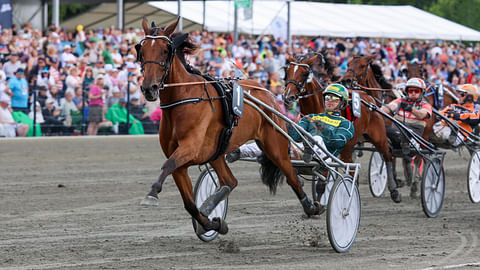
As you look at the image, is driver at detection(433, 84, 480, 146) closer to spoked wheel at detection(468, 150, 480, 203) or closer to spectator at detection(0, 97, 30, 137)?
spoked wheel at detection(468, 150, 480, 203)

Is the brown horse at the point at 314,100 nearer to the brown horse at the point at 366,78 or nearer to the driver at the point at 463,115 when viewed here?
the brown horse at the point at 366,78

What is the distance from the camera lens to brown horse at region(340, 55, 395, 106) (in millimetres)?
10725

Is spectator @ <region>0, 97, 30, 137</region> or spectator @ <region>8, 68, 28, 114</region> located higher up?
spectator @ <region>8, 68, 28, 114</region>

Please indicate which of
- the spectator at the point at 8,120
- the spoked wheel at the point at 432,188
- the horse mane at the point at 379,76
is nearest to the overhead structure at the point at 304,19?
the spectator at the point at 8,120

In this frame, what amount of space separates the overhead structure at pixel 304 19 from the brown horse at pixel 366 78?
11425 mm

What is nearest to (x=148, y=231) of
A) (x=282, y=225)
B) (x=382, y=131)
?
(x=282, y=225)

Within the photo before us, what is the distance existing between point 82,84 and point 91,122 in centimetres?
67

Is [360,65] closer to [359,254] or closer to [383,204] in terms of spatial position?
[383,204]

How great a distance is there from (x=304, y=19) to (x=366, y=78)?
48.5ft

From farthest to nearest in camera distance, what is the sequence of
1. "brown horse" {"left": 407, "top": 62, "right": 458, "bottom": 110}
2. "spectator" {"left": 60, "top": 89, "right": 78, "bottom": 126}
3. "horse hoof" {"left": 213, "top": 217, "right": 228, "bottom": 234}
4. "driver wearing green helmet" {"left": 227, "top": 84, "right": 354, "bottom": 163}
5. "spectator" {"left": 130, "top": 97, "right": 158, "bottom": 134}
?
1. "spectator" {"left": 130, "top": 97, "right": 158, "bottom": 134}
2. "spectator" {"left": 60, "top": 89, "right": 78, "bottom": 126}
3. "brown horse" {"left": 407, "top": 62, "right": 458, "bottom": 110}
4. "driver wearing green helmet" {"left": 227, "top": 84, "right": 354, "bottom": 163}
5. "horse hoof" {"left": 213, "top": 217, "right": 228, "bottom": 234}

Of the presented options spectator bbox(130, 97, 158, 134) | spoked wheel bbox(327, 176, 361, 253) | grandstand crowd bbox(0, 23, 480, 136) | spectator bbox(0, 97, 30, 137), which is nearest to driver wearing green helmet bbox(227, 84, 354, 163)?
spoked wheel bbox(327, 176, 361, 253)

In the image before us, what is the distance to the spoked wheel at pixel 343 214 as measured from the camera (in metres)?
6.44

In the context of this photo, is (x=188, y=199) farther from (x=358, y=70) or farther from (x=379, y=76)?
(x=379, y=76)

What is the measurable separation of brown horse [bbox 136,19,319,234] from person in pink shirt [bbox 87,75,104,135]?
7.53 meters
